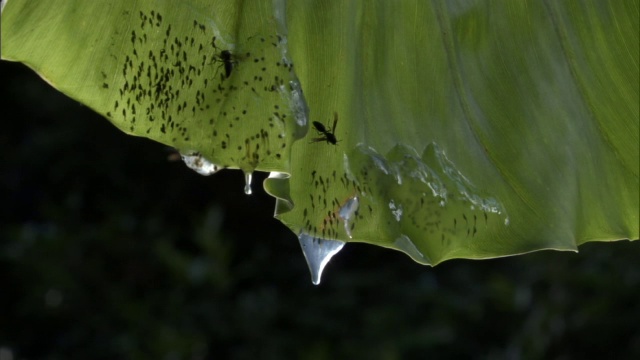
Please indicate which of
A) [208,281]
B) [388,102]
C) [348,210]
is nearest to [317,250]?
[348,210]

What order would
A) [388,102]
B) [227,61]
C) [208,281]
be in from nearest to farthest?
[227,61] → [388,102] → [208,281]

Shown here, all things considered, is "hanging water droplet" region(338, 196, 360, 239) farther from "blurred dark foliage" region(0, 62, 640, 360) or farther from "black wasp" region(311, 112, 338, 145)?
"blurred dark foliage" region(0, 62, 640, 360)

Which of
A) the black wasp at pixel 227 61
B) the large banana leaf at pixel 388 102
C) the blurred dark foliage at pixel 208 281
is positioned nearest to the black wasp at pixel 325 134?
the large banana leaf at pixel 388 102

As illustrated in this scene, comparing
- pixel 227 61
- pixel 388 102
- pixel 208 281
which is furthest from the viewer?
pixel 208 281

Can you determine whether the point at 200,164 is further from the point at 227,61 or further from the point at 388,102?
the point at 388,102

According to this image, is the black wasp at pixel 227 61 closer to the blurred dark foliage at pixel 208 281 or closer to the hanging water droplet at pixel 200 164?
the hanging water droplet at pixel 200 164

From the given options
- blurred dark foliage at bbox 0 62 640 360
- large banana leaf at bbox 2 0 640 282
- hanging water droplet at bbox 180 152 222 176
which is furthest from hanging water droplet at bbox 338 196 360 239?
blurred dark foliage at bbox 0 62 640 360

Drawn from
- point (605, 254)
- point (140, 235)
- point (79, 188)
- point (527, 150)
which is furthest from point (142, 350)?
point (527, 150)
